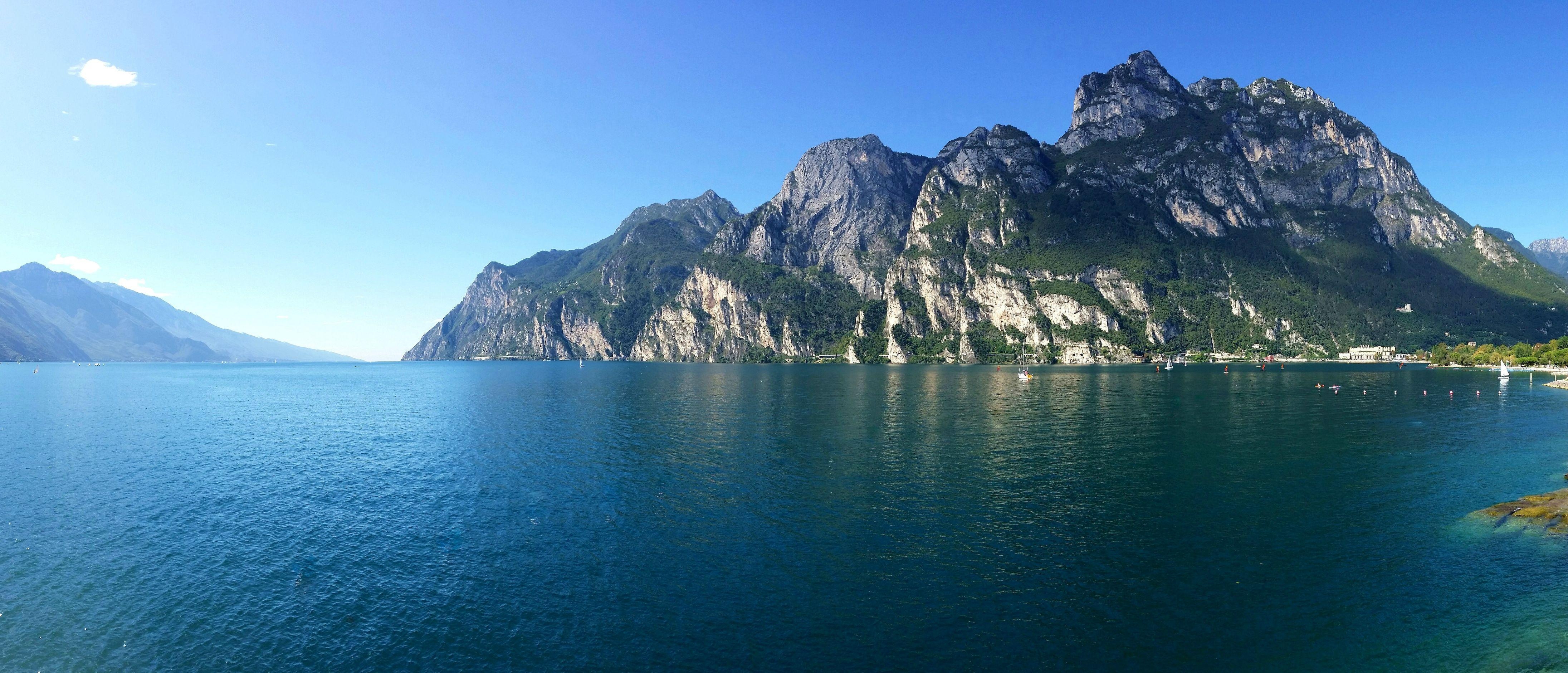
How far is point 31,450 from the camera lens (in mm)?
68000

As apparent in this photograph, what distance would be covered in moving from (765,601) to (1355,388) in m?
174

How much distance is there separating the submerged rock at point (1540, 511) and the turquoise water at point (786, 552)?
2.50m

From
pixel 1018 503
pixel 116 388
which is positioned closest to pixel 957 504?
pixel 1018 503

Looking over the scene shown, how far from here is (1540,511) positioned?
41.2 meters

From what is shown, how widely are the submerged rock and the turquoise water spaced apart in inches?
98.4

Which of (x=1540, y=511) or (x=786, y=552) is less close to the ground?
(x=1540, y=511)

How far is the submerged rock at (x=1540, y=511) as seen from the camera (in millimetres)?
39406

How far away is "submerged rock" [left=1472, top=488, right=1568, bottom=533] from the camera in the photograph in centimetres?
3941

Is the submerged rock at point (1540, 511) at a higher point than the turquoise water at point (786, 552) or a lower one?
higher

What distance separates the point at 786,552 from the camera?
36031 millimetres

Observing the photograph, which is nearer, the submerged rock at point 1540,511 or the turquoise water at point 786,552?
the turquoise water at point 786,552

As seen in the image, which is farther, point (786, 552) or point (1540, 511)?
point (1540, 511)

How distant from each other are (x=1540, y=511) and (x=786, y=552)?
49.9 meters

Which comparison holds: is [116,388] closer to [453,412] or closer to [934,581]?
[453,412]
